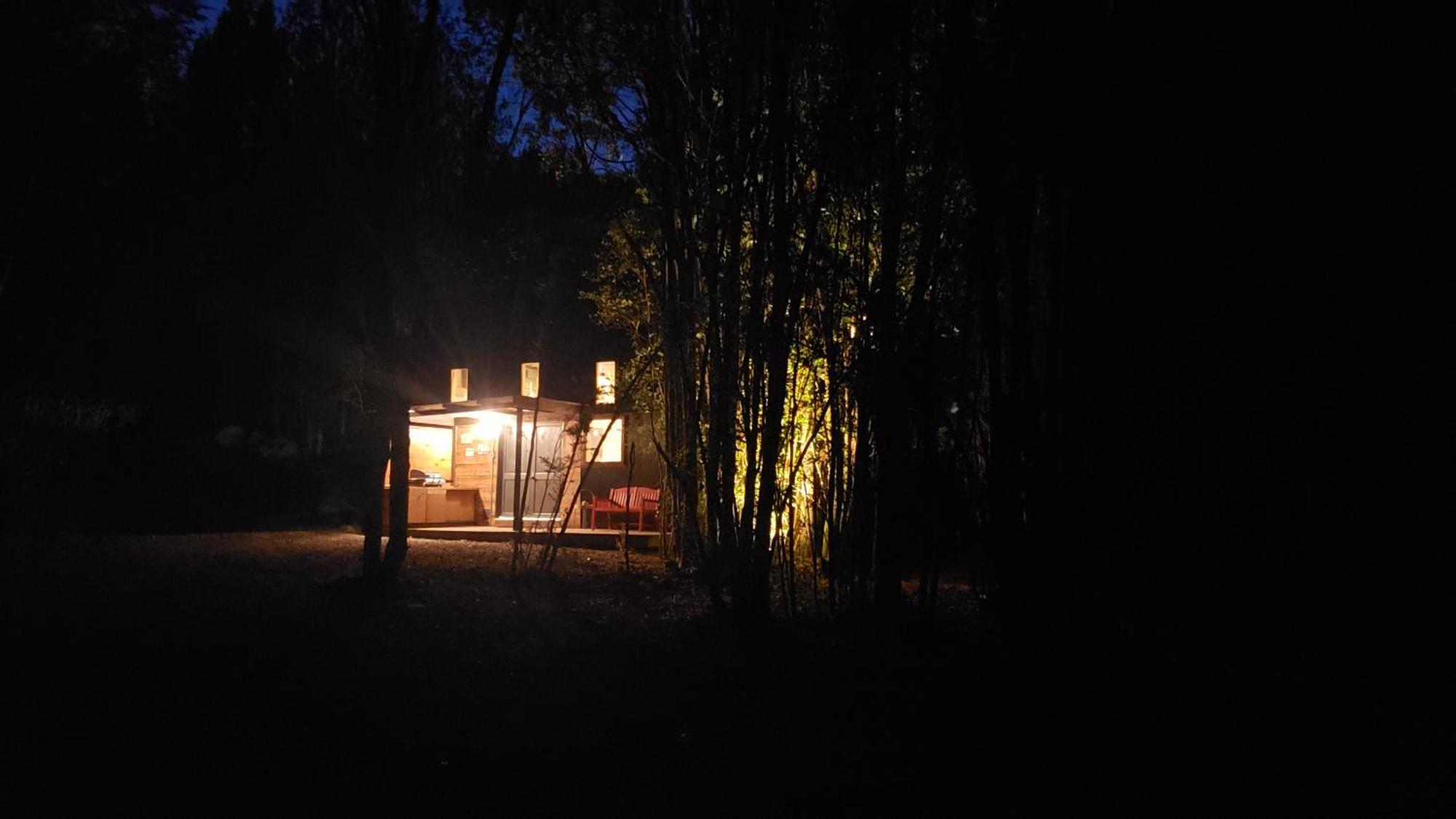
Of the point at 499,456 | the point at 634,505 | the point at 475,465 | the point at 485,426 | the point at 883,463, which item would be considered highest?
the point at 485,426

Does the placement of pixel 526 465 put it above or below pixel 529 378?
below

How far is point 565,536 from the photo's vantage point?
11.5 m

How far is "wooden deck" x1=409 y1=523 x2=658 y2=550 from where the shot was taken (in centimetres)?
1151

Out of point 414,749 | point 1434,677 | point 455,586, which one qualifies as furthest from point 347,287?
point 1434,677

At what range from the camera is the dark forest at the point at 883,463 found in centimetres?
322

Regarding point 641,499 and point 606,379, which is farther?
Result: point 606,379

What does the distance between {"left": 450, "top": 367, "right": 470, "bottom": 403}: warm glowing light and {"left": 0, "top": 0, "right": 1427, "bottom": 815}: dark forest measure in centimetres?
413

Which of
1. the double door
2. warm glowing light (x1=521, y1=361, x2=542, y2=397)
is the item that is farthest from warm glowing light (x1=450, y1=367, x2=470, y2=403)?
warm glowing light (x1=521, y1=361, x2=542, y2=397)

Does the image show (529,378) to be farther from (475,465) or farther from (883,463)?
(883,463)

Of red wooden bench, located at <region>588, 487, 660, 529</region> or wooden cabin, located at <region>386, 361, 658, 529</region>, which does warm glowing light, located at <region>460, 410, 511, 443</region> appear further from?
red wooden bench, located at <region>588, 487, 660, 529</region>

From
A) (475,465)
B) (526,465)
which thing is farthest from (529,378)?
(475,465)

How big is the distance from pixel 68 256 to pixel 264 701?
1410 cm

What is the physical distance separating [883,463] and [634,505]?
7621mm

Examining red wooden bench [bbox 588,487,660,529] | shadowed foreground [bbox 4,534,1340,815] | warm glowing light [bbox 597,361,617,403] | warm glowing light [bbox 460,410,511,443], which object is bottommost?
shadowed foreground [bbox 4,534,1340,815]
